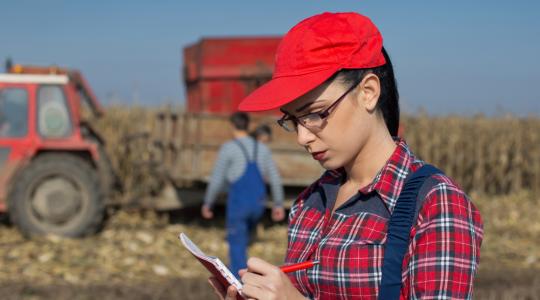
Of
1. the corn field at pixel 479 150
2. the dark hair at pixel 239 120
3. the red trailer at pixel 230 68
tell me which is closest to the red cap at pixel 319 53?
the dark hair at pixel 239 120

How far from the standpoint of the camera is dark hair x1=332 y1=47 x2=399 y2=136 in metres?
1.64

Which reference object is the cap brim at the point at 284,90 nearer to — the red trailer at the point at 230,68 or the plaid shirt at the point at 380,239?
the plaid shirt at the point at 380,239

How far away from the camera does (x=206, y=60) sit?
31.0 feet

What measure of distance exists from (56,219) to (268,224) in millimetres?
2609

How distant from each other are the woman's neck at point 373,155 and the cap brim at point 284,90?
0.20 m

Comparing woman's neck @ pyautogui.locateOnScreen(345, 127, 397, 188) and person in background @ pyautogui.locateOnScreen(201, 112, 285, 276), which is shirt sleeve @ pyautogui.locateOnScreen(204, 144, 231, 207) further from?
woman's neck @ pyautogui.locateOnScreen(345, 127, 397, 188)

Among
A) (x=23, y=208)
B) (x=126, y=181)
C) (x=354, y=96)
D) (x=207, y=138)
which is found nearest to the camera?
(x=354, y=96)

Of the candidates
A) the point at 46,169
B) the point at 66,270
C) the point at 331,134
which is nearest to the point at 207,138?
the point at 46,169

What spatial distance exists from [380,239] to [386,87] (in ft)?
1.15

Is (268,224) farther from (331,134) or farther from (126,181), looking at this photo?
(331,134)

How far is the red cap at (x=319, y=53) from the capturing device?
5.29 feet

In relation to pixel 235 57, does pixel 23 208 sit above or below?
below

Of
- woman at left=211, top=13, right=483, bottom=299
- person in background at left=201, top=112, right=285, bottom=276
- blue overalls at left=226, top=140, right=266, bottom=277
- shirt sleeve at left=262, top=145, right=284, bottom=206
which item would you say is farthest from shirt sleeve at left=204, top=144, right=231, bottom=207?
woman at left=211, top=13, right=483, bottom=299

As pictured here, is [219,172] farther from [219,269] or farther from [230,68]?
[219,269]
